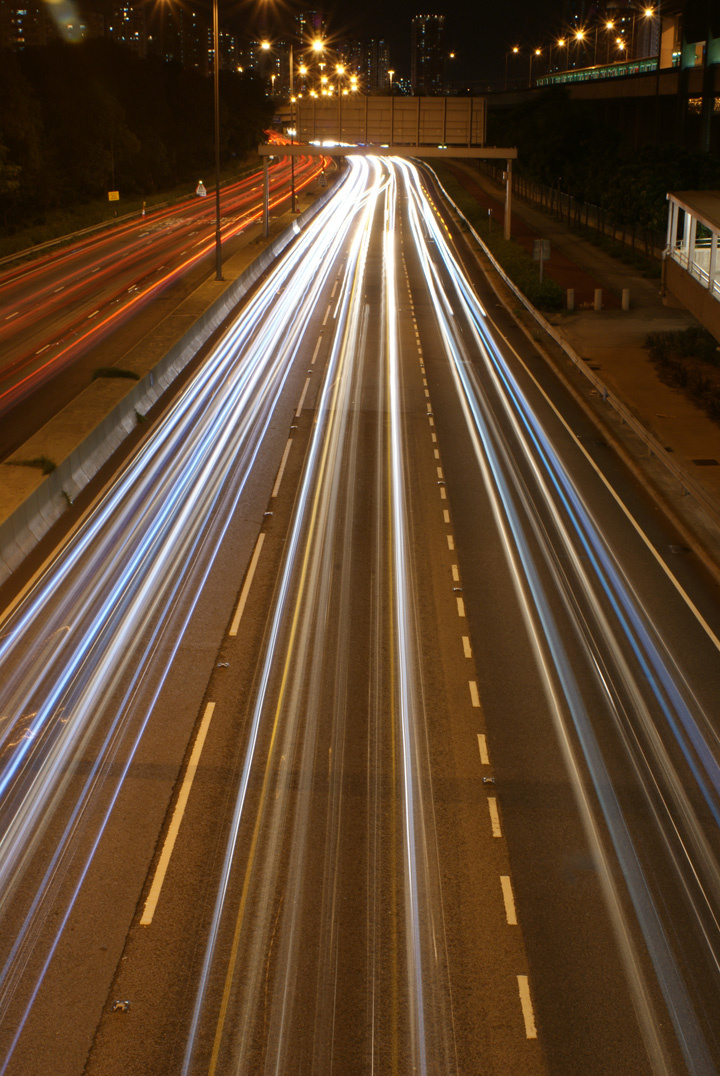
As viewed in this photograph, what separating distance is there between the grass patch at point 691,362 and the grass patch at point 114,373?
13816mm

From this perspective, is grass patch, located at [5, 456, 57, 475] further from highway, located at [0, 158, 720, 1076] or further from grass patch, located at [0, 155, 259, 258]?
grass patch, located at [0, 155, 259, 258]

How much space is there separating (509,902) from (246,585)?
7.54 meters

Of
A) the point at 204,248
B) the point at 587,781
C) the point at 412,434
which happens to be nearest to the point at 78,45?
the point at 204,248

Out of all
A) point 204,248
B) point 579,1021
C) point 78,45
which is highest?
point 78,45

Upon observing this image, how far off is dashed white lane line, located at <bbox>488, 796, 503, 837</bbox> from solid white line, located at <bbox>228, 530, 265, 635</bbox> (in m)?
4.83

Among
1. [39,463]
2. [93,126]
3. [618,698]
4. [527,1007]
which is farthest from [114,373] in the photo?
[93,126]

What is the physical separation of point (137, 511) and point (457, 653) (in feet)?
25.1

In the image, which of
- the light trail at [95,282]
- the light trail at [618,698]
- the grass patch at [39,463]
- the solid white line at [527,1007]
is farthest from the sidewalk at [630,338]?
the light trail at [95,282]

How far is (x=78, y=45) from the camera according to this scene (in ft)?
303

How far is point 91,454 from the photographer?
21.4 m

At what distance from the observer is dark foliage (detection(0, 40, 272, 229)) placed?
237 ft

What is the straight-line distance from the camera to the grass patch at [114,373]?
26.3 m

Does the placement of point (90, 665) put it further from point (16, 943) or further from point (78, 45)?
point (78, 45)

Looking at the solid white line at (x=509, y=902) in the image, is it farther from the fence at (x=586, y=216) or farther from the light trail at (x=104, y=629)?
the fence at (x=586, y=216)
